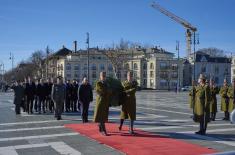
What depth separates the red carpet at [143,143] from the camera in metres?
9.85

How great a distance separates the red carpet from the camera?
388 inches

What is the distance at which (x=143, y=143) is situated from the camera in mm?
11000

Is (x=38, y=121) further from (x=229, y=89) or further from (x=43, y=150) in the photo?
(x=229, y=89)

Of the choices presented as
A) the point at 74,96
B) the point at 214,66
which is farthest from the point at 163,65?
the point at 74,96

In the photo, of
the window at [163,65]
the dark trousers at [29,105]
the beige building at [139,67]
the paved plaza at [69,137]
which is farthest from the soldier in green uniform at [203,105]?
the window at [163,65]

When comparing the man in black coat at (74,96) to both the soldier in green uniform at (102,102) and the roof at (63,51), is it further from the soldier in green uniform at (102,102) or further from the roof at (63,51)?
the roof at (63,51)

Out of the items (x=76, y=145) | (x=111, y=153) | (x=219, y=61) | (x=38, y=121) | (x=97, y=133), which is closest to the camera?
(x=111, y=153)

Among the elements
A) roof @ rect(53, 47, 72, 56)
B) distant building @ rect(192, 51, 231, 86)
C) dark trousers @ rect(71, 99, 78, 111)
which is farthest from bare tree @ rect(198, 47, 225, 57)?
dark trousers @ rect(71, 99, 78, 111)

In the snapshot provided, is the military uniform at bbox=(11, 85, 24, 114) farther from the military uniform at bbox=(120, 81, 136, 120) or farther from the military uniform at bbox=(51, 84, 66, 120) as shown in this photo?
the military uniform at bbox=(120, 81, 136, 120)

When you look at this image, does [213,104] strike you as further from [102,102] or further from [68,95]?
[68,95]

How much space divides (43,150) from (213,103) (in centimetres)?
947

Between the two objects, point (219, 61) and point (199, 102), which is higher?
point (219, 61)

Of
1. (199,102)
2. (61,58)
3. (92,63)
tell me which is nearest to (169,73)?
(92,63)

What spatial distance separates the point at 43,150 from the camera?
404 inches
